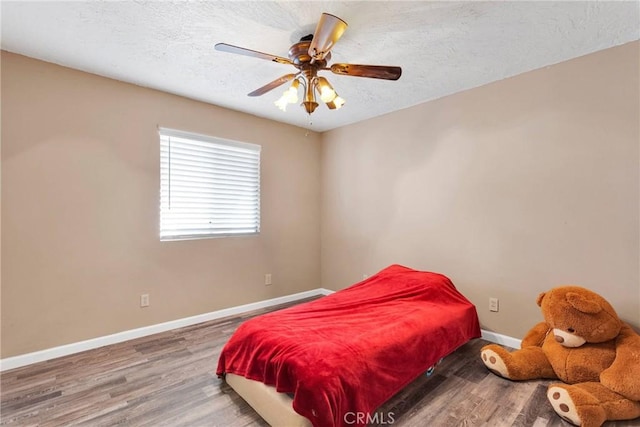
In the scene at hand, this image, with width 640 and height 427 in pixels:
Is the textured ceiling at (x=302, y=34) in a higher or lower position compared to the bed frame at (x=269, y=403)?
higher

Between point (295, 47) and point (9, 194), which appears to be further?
point (9, 194)

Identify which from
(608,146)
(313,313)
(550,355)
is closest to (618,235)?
(608,146)

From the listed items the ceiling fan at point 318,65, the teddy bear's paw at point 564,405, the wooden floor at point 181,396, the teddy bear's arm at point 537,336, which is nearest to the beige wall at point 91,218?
the wooden floor at point 181,396

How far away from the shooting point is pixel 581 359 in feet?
6.42

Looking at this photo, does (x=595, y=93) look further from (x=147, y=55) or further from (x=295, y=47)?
(x=147, y=55)

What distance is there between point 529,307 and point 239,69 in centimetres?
324

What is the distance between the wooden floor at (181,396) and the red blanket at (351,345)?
175mm

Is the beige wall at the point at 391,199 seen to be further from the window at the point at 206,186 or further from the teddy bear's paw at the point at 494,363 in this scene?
the teddy bear's paw at the point at 494,363

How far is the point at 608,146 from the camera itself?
223 centimetres

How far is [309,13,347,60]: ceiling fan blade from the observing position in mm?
1446

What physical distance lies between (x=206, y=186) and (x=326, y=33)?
232cm

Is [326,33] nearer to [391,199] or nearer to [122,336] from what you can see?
[391,199]

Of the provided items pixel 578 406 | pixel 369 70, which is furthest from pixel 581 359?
pixel 369 70

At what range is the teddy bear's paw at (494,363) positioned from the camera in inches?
83.7
